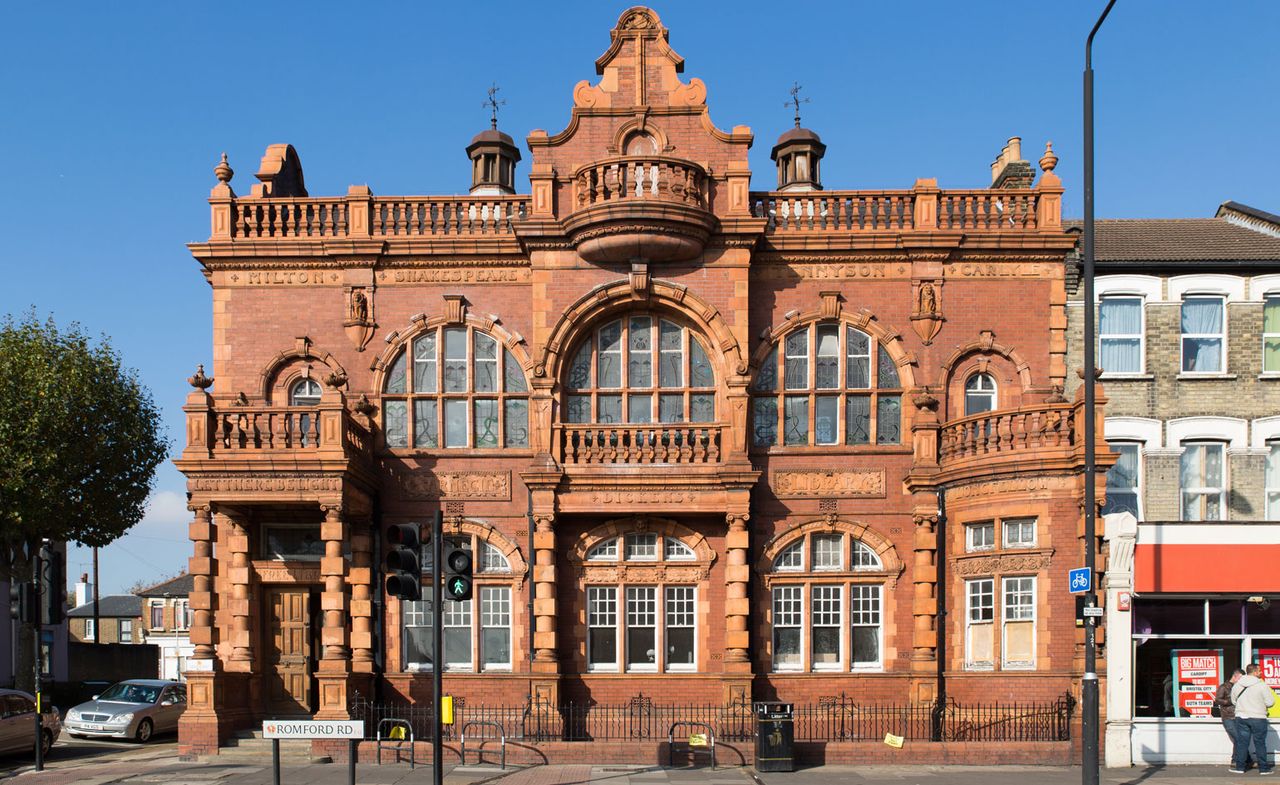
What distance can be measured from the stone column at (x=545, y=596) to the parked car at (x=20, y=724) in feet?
30.1

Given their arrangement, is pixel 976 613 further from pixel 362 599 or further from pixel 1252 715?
pixel 362 599

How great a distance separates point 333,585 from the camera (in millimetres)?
21297

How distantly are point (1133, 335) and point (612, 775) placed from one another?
1446 cm

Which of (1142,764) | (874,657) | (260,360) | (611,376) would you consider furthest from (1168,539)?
(260,360)

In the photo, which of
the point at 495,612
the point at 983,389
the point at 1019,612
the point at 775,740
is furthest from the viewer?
the point at 983,389

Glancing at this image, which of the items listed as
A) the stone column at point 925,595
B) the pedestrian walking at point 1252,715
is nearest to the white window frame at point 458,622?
the stone column at point 925,595

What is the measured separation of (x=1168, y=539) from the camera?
20.4 m

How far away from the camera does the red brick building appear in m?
22.6

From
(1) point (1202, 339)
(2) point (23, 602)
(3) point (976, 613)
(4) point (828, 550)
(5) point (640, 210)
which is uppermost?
(5) point (640, 210)

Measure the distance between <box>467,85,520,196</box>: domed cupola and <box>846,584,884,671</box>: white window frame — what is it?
40.8 ft

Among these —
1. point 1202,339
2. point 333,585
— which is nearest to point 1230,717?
point 1202,339

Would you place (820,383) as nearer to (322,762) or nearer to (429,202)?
(429,202)

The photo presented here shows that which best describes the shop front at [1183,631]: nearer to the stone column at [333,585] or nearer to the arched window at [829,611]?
the arched window at [829,611]

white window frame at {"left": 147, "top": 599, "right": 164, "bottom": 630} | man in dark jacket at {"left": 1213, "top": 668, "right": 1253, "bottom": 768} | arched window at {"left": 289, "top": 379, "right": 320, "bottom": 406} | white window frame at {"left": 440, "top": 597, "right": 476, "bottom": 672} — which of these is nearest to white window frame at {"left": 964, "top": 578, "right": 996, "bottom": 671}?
man in dark jacket at {"left": 1213, "top": 668, "right": 1253, "bottom": 768}
